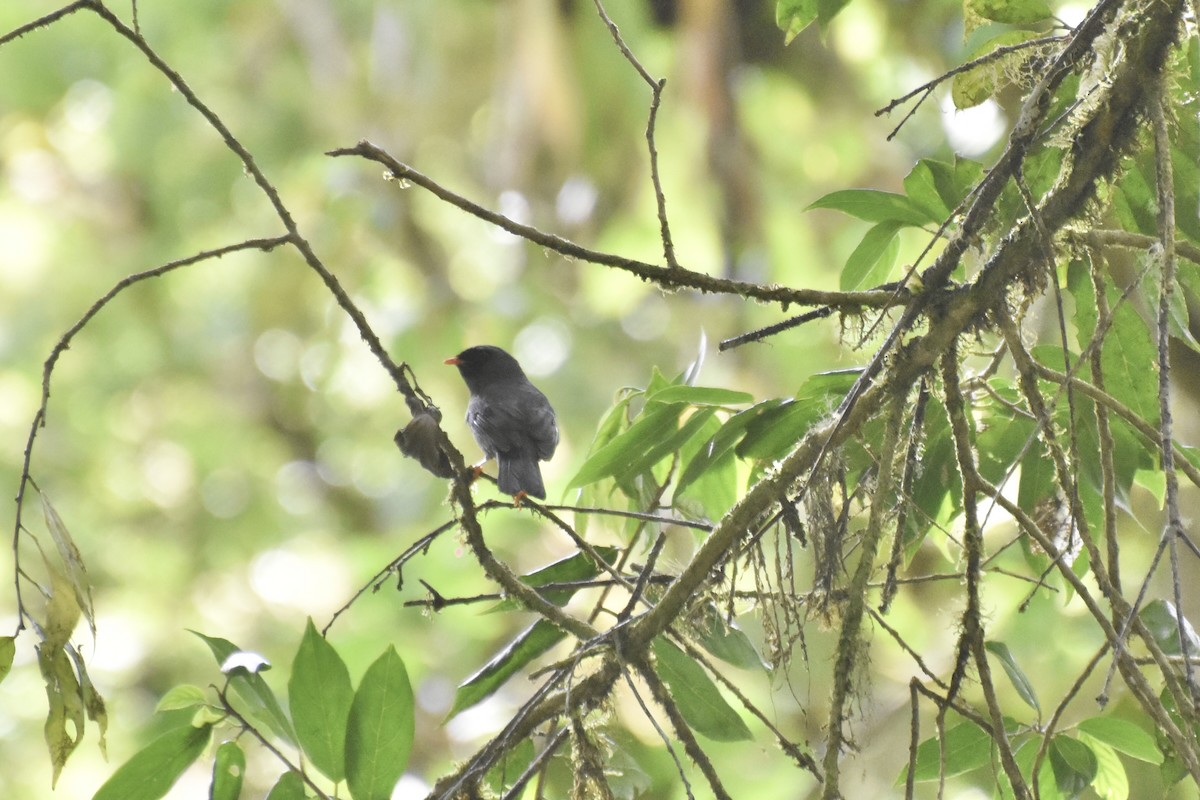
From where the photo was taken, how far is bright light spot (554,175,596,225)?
26.2ft

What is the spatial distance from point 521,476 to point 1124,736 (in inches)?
80.3

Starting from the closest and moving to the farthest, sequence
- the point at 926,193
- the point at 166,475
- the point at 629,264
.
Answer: the point at 629,264 < the point at 926,193 < the point at 166,475

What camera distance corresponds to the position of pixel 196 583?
8.71 metres

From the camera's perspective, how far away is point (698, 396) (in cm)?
183

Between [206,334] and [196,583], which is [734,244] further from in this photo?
[196,583]

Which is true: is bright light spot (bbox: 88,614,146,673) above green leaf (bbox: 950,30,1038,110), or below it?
above

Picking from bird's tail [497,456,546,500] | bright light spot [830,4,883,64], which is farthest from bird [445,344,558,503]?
bright light spot [830,4,883,64]

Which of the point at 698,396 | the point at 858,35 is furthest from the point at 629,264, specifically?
the point at 858,35

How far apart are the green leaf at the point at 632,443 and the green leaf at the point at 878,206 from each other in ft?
1.34

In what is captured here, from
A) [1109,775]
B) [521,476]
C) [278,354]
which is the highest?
[278,354]

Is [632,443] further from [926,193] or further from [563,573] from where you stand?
[926,193]

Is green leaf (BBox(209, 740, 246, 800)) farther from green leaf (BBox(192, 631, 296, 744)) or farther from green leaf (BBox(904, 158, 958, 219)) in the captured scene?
green leaf (BBox(904, 158, 958, 219))

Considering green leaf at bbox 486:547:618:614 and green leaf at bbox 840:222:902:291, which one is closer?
green leaf at bbox 840:222:902:291

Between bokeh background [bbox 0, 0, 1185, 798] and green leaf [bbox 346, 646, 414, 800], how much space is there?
481cm
